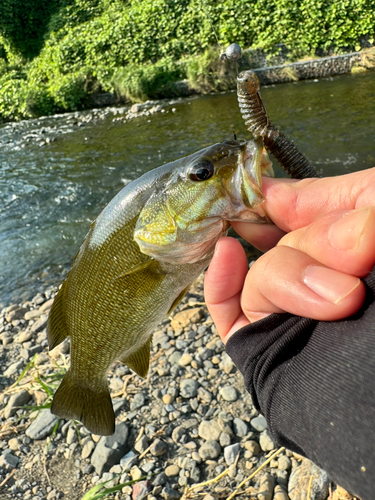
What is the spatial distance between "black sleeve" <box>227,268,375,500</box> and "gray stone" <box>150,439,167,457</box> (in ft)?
6.31

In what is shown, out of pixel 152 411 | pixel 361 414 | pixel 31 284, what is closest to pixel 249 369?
pixel 361 414

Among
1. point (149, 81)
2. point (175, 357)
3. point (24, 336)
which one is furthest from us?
point (149, 81)

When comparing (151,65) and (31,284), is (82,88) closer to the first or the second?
(151,65)

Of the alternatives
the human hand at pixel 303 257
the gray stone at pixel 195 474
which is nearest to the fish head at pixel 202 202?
the human hand at pixel 303 257

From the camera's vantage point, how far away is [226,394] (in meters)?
3.95

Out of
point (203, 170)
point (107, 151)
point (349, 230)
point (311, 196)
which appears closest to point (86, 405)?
point (203, 170)

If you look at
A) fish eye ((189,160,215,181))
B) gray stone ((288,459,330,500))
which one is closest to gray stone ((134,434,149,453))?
gray stone ((288,459,330,500))

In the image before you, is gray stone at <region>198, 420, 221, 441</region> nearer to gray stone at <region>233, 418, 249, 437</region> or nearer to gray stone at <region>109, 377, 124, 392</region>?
gray stone at <region>233, 418, 249, 437</region>

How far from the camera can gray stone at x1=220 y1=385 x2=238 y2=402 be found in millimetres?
3896

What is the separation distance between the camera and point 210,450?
3.39 m

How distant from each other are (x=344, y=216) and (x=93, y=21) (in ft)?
102

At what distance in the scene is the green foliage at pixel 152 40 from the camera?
1870 centimetres

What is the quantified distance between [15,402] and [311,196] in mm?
3961

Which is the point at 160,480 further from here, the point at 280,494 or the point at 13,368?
the point at 13,368
